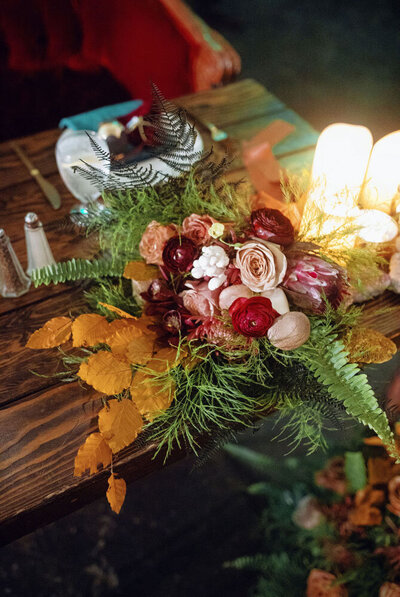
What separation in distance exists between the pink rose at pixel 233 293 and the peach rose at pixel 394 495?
52cm

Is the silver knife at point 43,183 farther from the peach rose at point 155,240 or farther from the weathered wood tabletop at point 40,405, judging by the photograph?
the peach rose at point 155,240

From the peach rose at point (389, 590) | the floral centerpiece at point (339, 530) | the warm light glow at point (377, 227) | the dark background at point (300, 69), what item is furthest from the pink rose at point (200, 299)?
the dark background at point (300, 69)

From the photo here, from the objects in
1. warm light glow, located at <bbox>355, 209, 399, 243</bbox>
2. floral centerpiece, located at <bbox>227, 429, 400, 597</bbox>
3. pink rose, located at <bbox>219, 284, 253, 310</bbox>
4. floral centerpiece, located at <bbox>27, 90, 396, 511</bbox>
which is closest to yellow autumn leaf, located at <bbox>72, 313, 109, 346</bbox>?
floral centerpiece, located at <bbox>27, 90, 396, 511</bbox>

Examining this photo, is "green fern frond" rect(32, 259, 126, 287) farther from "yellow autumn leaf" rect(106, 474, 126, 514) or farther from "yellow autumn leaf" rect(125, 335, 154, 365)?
"yellow autumn leaf" rect(106, 474, 126, 514)

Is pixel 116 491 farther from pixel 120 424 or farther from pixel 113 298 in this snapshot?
pixel 113 298

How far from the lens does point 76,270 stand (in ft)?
2.89

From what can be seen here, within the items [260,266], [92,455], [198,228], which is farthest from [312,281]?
[92,455]

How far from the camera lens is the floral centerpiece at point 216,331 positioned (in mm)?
702

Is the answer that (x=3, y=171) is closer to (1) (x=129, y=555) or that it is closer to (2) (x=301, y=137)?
(2) (x=301, y=137)

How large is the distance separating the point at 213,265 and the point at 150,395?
0.72ft

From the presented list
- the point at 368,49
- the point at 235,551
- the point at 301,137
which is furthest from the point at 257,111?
the point at 368,49

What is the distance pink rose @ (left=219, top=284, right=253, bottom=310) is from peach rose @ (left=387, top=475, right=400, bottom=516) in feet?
1.72

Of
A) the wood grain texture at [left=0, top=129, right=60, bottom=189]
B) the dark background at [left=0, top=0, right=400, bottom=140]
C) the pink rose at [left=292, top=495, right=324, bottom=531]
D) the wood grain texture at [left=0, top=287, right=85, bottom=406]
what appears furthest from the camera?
the dark background at [left=0, top=0, right=400, bottom=140]

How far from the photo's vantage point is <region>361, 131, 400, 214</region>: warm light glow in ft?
2.77
